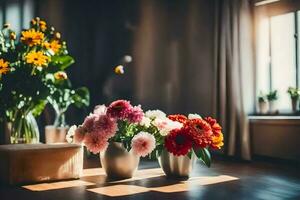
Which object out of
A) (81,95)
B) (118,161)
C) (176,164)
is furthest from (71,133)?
(81,95)

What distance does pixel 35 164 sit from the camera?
1.96 m

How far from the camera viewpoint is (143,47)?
4047mm

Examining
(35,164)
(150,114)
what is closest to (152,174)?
(150,114)

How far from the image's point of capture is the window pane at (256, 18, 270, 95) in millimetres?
3416

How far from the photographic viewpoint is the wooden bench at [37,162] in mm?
1925

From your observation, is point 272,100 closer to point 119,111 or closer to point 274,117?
point 274,117

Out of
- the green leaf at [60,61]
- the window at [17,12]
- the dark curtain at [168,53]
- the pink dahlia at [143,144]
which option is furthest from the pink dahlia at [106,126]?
the window at [17,12]

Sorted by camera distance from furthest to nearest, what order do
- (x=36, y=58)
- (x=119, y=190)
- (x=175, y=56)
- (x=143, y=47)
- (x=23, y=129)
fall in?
1. (x=143, y=47)
2. (x=175, y=56)
3. (x=23, y=129)
4. (x=36, y=58)
5. (x=119, y=190)

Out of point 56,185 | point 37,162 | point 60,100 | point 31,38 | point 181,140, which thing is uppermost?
point 31,38

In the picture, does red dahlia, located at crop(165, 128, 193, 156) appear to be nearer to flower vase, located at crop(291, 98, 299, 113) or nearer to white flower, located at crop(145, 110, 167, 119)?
white flower, located at crop(145, 110, 167, 119)

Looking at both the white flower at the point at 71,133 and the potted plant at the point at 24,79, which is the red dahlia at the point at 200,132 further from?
the potted plant at the point at 24,79

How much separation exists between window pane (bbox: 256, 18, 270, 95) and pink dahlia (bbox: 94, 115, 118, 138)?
182cm

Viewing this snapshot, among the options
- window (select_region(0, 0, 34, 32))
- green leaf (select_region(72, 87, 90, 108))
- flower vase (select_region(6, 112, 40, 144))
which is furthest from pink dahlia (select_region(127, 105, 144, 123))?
window (select_region(0, 0, 34, 32))

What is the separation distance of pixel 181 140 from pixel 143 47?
2263mm
